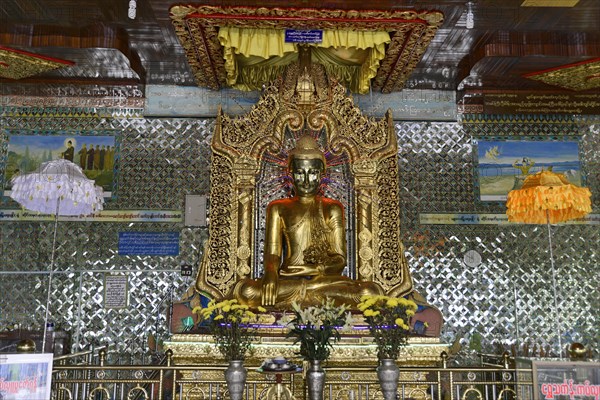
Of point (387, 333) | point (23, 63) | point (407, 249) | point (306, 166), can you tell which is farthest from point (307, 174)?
point (23, 63)

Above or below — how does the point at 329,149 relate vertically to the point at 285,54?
below

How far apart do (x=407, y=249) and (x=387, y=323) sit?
12.3ft

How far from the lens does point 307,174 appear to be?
8547 mm

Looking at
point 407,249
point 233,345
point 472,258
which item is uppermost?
point 407,249

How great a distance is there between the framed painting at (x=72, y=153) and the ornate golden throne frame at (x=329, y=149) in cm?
176

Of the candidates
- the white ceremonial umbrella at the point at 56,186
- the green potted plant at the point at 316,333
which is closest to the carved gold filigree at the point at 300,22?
the white ceremonial umbrella at the point at 56,186

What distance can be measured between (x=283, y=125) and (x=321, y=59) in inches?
43.0

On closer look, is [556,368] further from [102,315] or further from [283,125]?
[102,315]

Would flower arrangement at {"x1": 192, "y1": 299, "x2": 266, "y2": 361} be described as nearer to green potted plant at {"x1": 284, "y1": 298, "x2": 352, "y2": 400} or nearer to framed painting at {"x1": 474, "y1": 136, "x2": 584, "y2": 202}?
Result: green potted plant at {"x1": 284, "y1": 298, "x2": 352, "y2": 400}

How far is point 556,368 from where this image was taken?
450 centimetres

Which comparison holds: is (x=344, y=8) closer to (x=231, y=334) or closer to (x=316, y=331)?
(x=316, y=331)

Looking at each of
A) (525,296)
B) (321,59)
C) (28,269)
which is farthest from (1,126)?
(525,296)

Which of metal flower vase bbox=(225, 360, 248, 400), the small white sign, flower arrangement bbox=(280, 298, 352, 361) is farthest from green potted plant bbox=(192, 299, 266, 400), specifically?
the small white sign

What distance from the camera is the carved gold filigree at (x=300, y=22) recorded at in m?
6.82
